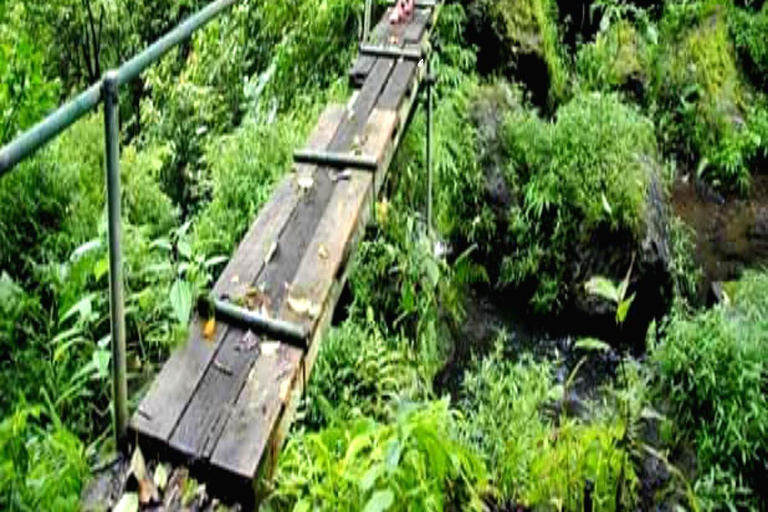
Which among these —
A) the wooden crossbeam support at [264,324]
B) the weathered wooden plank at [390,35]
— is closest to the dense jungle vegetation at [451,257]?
the wooden crossbeam support at [264,324]

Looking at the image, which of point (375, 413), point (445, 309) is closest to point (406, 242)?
point (445, 309)

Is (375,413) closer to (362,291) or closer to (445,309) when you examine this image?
(362,291)

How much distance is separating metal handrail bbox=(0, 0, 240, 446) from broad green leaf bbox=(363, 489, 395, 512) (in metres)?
0.63

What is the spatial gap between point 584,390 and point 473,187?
1.54 m

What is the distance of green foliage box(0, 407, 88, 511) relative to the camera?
1991mm

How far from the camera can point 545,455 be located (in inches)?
128

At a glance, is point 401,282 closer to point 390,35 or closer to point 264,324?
point 390,35

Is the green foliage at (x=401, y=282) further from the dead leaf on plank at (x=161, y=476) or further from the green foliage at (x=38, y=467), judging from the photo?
the dead leaf on plank at (x=161, y=476)

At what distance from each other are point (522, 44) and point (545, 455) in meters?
4.52

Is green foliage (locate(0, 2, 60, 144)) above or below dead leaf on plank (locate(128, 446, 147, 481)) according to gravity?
below

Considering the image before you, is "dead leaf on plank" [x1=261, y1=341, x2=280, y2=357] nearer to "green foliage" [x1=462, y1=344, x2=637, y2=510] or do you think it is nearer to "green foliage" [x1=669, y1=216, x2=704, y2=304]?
"green foliage" [x1=462, y1=344, x2=637, y2=510]

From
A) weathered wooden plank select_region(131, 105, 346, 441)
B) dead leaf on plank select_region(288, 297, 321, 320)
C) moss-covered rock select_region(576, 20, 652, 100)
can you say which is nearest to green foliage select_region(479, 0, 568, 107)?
moss-covered rock select_region(576, 20, 652, 100)

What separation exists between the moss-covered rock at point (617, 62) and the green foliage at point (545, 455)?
4.70 m

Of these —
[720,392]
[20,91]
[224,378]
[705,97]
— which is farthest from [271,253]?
[705,97]
